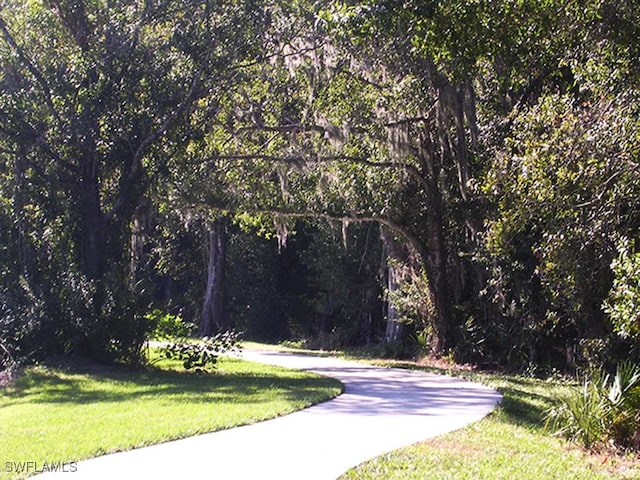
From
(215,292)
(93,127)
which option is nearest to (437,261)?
(93,127)

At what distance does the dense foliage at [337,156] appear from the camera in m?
11.9

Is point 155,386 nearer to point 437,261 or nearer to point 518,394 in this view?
point 518,394

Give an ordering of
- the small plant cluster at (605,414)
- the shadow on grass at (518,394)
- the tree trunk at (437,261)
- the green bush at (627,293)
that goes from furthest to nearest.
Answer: the tree trunk at (437,261) → the shadow on grass at (518,394) → the small plant cluster at (605,414) → the green bush at (627,293)

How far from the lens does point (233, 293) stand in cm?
3719

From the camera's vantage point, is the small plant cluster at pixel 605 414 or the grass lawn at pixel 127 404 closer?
the grass lawn at pixel 127 404

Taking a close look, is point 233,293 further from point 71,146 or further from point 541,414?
point 541,414

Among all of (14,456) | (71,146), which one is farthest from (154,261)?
(14,456)

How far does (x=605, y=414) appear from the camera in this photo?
Result: 9.95 metres

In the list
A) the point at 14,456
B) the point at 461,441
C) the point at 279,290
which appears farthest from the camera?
the point at 279,290

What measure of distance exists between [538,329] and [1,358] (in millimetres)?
11732

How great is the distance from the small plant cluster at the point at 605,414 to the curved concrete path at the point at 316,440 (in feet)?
4.44

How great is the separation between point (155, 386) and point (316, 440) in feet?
19.3

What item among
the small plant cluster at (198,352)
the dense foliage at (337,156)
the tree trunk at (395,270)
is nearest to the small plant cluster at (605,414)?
the dense foliage at (337,156)

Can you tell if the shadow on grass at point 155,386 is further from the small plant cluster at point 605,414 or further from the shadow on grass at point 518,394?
the small plant cluster at point 605,414
